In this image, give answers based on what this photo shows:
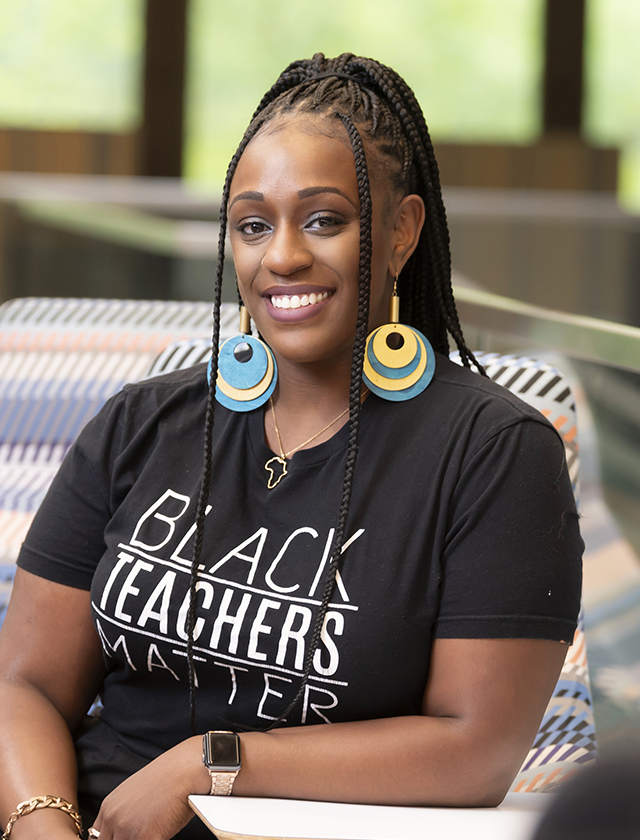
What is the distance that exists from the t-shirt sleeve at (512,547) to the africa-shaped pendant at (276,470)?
23 cm

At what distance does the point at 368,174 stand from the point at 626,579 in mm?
1741

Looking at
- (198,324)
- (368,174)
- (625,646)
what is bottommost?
(625,646)

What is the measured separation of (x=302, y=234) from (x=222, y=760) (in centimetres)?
60

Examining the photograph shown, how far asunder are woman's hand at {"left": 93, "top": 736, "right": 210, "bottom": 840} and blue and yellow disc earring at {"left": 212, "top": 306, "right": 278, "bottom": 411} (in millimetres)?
433

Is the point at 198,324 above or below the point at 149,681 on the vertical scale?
above

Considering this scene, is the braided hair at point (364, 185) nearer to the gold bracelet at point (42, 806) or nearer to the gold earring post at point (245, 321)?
the gold earring post at point (245, 321)

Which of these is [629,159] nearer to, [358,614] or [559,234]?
[559,234]

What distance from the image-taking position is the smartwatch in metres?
0.99

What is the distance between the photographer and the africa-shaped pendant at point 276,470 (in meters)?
1.17

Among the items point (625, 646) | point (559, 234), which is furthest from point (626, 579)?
point (559, 234)

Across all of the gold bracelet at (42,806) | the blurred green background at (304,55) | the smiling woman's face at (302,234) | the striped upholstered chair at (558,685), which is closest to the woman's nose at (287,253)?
the smiling woman's face at (302,234)

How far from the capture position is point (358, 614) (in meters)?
→ 1.04

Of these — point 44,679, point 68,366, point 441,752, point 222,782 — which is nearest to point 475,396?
point 441,752

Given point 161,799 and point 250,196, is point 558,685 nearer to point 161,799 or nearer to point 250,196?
point 161,799
